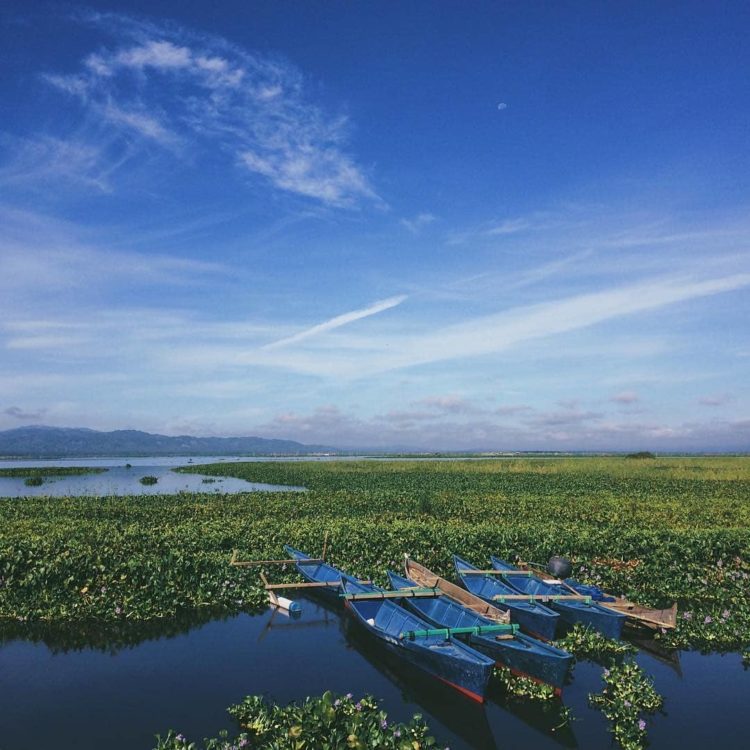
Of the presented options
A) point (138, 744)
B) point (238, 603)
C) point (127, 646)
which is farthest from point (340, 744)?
point (238, 603)

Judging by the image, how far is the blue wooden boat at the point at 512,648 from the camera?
11586mm

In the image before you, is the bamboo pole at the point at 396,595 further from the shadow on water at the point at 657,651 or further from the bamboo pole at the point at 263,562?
the shadow on water at the point at 657,651

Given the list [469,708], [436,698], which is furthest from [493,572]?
[469,708]

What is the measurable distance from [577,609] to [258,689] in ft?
28.6

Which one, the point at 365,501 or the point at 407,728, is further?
the point at 365,501

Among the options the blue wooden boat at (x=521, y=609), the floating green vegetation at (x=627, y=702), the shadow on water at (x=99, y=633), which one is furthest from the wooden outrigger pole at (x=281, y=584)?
the floating green vegetation at (x=627, y=702)

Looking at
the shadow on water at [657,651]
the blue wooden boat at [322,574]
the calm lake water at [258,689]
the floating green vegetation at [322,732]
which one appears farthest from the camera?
the blue wooden boat at [322,574]

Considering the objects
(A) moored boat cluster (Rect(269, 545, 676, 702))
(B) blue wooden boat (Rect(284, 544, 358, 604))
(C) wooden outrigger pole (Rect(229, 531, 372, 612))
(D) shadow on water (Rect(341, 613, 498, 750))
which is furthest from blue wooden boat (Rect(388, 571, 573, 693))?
(C) wooden outrigger pole (Rect(229, 531, 372, 612))

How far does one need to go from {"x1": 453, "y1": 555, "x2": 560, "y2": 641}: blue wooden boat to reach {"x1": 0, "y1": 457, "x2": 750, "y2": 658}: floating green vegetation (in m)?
3.73

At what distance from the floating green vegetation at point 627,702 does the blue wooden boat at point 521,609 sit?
2252 mm

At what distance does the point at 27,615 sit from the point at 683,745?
17.5m

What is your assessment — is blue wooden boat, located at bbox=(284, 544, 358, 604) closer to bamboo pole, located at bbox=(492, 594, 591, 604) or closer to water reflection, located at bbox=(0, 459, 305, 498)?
bamboo pole, located at bbox=(492, 594, 591, 604)

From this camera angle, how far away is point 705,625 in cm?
1572

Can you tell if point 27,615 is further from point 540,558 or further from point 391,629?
point 540,558
